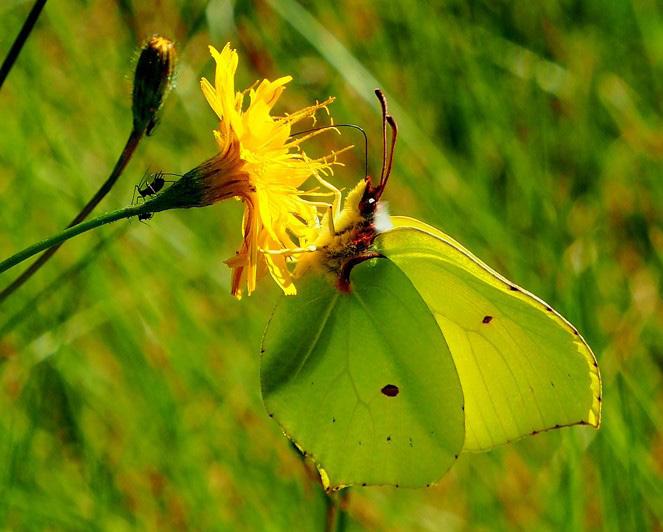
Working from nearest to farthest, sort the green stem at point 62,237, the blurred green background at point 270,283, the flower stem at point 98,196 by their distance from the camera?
1. the green stem at point 62,237
2. the flower stem at point 98,196
3. the blurred green background at point 270,283

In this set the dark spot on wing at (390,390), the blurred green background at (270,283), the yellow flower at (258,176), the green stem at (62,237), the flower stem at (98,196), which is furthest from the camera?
the blurred green background at (270,283)

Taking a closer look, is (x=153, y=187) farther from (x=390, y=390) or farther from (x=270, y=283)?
(x=270, y=283)

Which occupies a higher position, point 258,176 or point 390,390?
point 258,176

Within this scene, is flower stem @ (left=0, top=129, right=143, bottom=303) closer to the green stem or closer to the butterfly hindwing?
the green stem

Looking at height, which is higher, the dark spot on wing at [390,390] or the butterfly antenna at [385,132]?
the butterfly antenna at [385,132]

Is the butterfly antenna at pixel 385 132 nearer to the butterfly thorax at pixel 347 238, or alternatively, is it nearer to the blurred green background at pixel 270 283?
the butterfly thorax at pixel 347 238

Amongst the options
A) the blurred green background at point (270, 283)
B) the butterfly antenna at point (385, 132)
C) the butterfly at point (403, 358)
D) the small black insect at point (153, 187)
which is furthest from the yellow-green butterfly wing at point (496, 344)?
the small black insect at point (153, 187)

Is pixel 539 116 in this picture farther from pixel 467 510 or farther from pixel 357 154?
pixel 467 510

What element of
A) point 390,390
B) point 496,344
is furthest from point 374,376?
point 496,344

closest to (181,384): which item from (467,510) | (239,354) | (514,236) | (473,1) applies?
(239,354)
